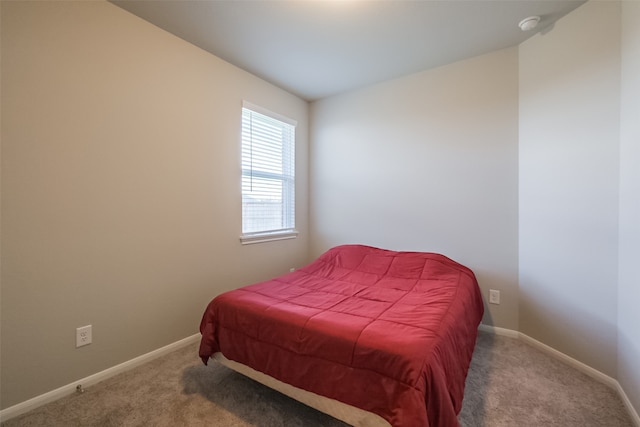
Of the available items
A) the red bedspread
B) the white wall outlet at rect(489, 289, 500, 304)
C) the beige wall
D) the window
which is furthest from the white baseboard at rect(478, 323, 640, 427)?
the beige wall

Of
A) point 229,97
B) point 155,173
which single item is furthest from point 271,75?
point 155,173

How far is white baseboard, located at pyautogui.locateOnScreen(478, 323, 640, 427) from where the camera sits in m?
1.48

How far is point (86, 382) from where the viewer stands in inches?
67.6

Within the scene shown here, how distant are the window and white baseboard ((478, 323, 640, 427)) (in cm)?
226

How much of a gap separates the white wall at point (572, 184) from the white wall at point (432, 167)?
0.13 meters

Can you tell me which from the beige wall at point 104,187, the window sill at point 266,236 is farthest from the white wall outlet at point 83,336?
the window sill at point 266,236

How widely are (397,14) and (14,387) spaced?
3248 millimetres

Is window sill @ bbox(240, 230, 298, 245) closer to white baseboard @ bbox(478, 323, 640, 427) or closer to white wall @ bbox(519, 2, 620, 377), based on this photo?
white baseboard @ bbox(478, 323, 640, 427)

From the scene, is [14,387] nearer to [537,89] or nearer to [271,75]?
[271,75]

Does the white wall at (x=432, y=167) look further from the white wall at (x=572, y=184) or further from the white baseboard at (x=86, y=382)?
the white baseboard at (x=86, y=382)

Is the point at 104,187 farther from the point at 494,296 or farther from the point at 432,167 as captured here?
the point at 494,296

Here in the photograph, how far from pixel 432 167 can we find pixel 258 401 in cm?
241

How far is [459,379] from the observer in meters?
1.34

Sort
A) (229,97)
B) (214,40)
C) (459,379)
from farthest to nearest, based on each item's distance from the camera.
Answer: (229,97) → (214,40) → (459,379)
